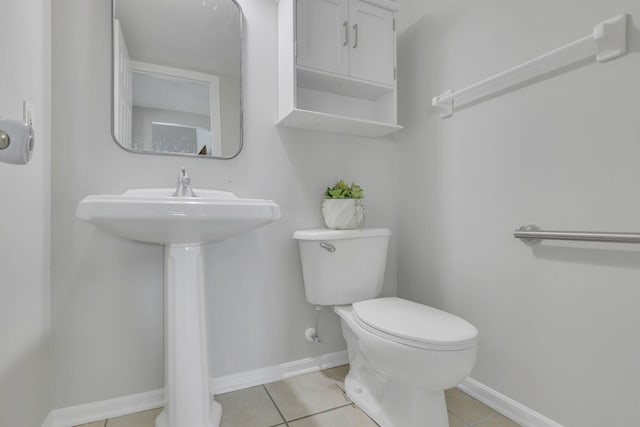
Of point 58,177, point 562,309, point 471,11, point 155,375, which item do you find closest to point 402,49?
point 471,11

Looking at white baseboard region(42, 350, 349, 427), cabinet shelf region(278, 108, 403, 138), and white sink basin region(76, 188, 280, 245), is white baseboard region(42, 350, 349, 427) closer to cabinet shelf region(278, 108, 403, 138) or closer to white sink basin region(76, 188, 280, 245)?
white sink basin region(76, 188, 280, 245)

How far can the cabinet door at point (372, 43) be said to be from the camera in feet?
5.10

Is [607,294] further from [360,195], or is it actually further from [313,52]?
[313,52]

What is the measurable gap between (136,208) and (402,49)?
159cm

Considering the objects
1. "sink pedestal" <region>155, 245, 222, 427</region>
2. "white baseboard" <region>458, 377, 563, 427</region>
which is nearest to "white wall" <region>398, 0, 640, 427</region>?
"white baseboard" <region>458, 377, 563, 427</region>

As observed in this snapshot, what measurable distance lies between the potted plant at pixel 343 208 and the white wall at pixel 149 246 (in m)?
0.11

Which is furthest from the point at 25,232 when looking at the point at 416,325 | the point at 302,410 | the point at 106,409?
the point at 416,325

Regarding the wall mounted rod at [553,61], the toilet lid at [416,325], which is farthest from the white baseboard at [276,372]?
the wall mounted rod at [553,61]

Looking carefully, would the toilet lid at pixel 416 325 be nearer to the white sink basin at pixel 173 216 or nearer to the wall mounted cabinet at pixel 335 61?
the white sink basin at pixel 173 216

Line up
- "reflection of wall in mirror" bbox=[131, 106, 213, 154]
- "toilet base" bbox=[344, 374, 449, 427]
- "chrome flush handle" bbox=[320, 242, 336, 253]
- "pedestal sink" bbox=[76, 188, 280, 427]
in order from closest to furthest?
"pedestal sink" bbox=[76, 188, 280, 427]
"toilet base" bbox=[344, 374, 449, 427]
"reflection of wall in mirror" bbox=[131, 106, 213, 154]
"chrome flush handle" bbox=[320, 242, 336, 253]

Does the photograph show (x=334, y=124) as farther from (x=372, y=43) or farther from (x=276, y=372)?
(x=276, y=372)

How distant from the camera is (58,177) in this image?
1.22m

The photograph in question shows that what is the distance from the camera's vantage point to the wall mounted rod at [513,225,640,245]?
909 mm

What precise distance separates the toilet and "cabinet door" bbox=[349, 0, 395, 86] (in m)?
0.75
